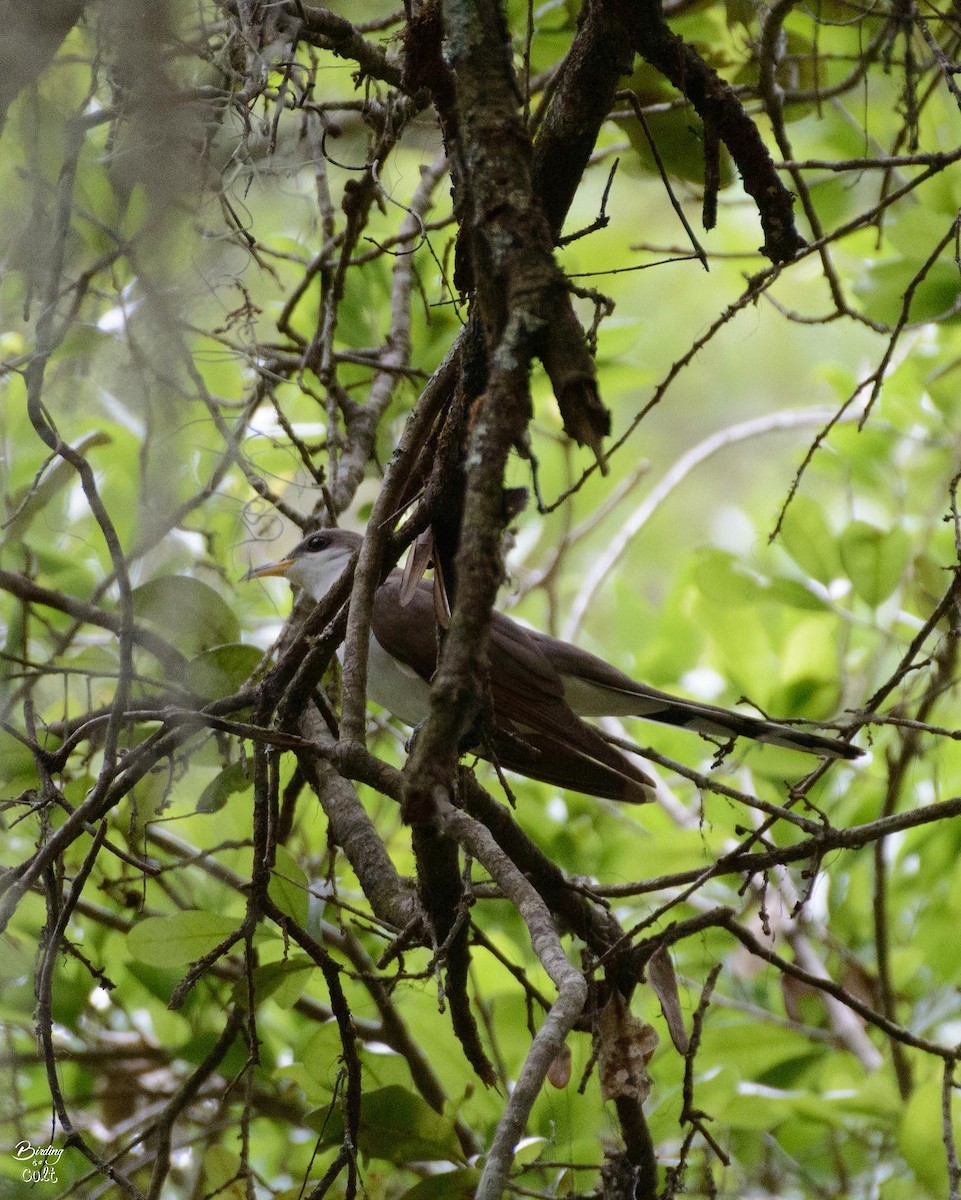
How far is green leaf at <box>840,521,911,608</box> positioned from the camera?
3.28m

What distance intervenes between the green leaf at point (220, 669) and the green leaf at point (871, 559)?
177 cm

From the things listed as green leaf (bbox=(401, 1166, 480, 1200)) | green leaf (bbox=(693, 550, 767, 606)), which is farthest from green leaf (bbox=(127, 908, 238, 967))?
green leaf (bbox=(693, 550, 767, 606))

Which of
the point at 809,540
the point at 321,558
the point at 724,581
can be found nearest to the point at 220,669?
the point at 321,558

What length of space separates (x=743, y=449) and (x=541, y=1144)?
7.01 metres

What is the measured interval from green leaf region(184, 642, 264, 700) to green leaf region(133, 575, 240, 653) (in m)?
0.22

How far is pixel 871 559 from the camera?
3.29m

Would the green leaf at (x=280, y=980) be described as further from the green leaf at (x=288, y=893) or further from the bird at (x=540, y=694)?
the bird at (x=540, y=694)

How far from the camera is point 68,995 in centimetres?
304

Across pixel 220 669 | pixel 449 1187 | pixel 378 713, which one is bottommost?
pixel 449 1187

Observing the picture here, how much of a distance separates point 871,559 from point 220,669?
189cm

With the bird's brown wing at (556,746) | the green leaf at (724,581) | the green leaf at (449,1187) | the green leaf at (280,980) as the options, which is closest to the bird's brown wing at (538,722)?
the bird's brown wing at (556,746)

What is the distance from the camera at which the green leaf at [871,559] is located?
3.28 meters

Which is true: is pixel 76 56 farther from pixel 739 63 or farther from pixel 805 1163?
pixel 805 1163

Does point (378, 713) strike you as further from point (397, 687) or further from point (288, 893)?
point (288, 893)
